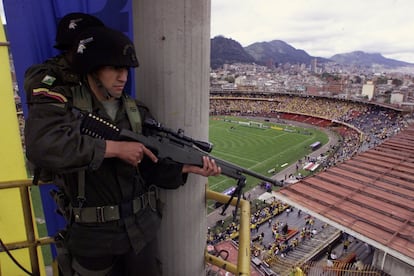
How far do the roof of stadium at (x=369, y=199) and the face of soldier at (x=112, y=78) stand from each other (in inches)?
338

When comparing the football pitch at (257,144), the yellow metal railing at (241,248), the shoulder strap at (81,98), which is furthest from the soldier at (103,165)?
the football pitch at (257,144)

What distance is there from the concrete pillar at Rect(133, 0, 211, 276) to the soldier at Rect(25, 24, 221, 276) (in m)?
0.17

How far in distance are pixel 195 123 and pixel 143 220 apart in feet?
2.58

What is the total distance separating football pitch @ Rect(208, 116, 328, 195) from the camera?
27797mm

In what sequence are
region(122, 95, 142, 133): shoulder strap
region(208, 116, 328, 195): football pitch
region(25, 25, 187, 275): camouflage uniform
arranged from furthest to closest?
region(208, 116, 328, 195): football pitch < region(122, 95, 142, 133): shoulder strap < region(25, 25, 187, 275): camouflage uniform

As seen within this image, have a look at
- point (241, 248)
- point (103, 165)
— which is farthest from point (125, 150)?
point (241, 248)

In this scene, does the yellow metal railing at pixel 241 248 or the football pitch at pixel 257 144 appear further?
the football pitch at pixel 257 144

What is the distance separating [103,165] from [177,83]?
74cm

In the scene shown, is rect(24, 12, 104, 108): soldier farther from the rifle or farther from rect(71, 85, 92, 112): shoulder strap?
the rifle

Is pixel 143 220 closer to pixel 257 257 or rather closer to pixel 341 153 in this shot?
pixel 257 257

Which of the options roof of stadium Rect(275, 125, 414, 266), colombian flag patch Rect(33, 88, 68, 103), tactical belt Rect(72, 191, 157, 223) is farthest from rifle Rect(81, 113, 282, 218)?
roof of stadium Rect(275, 125, 414, 266)

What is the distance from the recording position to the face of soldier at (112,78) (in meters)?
1.76

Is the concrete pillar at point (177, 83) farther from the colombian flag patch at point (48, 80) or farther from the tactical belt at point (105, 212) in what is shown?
the colombian flag patch at point (48, 80)

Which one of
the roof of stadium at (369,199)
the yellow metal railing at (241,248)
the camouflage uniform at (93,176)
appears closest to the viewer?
the camouflage uniform at (93,176)
